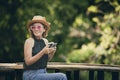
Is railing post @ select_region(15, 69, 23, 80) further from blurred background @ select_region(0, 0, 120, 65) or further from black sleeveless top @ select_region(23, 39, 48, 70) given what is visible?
blurred background @ select_region(0, 0, 120, 65)

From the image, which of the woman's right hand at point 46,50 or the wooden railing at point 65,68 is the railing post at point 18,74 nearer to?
the wooden railing at point 65,68

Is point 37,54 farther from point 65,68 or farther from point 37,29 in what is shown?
point 65,68

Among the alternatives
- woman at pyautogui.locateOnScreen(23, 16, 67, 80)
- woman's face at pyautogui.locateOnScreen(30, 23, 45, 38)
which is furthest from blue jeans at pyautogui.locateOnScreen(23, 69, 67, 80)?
woman's face at pyautogui.locateOnScreen(30, 23, 45, 38)

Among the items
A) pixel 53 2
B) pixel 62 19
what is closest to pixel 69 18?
pixel 62 19

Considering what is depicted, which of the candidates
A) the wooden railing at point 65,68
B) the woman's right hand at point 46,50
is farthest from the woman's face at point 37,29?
the wooden railing at point 65,68

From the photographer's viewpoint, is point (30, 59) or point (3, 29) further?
point (3, 29)

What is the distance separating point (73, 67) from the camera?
4906mm

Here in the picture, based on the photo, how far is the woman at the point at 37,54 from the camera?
4.20 m

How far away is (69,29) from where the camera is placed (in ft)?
46.3

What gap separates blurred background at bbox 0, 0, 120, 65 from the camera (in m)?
9.41

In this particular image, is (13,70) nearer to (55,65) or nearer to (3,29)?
(55,65)

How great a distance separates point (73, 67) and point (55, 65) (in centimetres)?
26

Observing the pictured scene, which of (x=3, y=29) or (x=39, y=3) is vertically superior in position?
(x=39, y=3)

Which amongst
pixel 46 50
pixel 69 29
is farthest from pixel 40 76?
pixel 69 29
